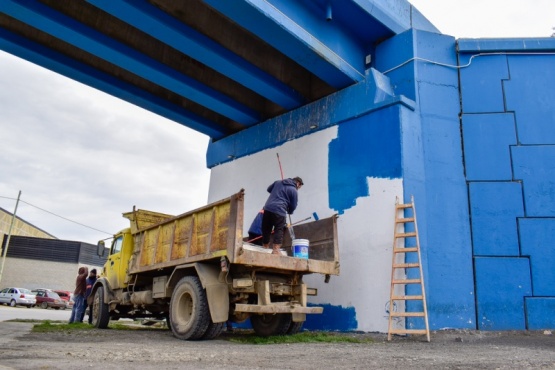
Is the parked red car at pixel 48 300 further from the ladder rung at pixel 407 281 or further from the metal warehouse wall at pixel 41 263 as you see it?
the ladder rung at pixel 407 281

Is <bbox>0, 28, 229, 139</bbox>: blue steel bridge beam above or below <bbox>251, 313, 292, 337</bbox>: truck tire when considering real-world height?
above

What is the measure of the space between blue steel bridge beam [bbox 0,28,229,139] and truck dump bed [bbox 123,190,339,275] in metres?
4.13

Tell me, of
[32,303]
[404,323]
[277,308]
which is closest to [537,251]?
[404,323]

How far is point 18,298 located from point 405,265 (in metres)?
29.7

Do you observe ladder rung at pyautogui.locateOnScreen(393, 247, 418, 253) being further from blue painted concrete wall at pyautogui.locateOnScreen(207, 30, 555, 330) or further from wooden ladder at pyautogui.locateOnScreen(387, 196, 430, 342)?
blue painted concrete wall at pyautogui.locateOnScreen(207, 30, 555, 330)

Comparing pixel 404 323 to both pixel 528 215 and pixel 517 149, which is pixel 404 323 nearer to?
pixel 528 215

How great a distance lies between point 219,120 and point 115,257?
5.31 meters

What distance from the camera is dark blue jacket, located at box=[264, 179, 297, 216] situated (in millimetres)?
7852

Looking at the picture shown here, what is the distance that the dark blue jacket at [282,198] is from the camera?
7852 millimetres

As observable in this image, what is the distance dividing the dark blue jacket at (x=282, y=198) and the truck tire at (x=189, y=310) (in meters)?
1.78

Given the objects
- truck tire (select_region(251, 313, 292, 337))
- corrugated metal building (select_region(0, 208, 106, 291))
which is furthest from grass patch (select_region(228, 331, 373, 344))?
corrugated metal building (select_region(0, 208, 106, 291))

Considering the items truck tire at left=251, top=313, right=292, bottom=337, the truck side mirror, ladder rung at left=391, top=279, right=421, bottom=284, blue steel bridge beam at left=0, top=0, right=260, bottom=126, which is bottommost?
truck tire at left=251, top=313, right=292, bottom=337

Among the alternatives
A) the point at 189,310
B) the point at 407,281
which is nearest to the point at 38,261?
the point at 189,310

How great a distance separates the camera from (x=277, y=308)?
22.7 feet
